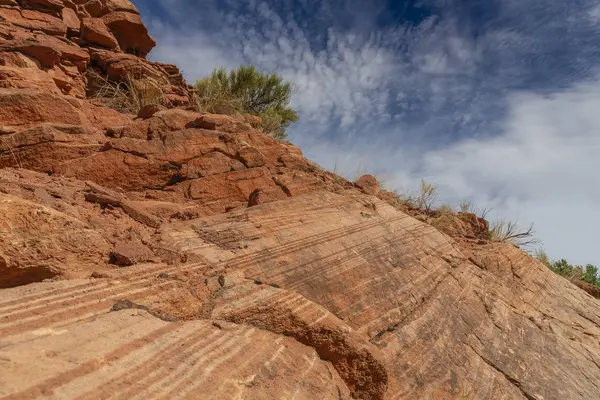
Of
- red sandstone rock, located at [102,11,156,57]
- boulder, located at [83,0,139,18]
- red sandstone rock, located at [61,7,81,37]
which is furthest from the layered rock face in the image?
red sandstone rock, located at [102,11,156,57]

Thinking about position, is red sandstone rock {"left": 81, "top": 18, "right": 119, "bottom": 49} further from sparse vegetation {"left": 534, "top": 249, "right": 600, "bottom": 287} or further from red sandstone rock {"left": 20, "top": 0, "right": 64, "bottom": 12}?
sparse vegetation {"left": 534, "top": 249, "right": 600, "bottom": 287}

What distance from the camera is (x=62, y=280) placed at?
1.96 m

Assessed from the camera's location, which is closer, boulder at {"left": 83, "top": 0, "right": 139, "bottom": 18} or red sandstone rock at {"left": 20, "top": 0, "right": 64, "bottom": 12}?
red sandstone rock at {"left": 20, "top": 0, "right": 64, "bottom": 12}

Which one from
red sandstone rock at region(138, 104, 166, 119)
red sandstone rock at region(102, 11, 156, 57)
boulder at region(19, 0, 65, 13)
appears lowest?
red sandstone rock at region(138, 104, 166, 119)

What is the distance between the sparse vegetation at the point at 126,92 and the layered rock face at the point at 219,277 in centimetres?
20

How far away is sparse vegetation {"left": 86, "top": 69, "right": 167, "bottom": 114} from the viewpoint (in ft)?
18.9

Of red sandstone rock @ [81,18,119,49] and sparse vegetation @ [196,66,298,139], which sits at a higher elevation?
sparse vegetation @ [196,66,298,139]

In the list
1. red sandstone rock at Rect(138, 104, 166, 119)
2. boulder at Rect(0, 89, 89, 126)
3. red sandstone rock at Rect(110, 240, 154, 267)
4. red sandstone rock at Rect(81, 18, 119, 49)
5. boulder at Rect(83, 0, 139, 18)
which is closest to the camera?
red sandstone rock at Rect(110, 240, 154, 267)

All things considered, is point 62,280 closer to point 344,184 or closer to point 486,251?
point 344,184

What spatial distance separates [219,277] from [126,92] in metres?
4.76

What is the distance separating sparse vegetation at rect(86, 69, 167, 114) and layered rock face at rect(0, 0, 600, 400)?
198mm

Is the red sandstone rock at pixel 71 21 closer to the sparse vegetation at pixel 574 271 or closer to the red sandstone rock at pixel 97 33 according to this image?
the red sandstone rock at pixel 97 33

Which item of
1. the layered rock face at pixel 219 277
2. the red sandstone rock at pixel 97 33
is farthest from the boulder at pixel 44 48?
the red sandstone rock at pixel 97 33

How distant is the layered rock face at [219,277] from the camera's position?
162cm
